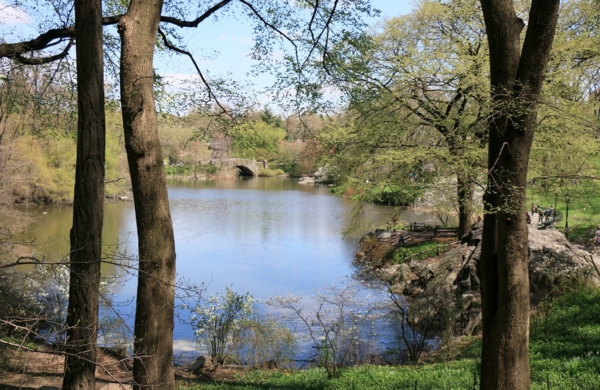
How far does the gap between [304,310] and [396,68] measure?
6622 mm

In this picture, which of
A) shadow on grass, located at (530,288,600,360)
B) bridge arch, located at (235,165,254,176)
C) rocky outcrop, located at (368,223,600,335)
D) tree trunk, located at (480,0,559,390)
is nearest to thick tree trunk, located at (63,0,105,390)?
tree trunk, located at (480,0,559,390)

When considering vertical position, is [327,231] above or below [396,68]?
below

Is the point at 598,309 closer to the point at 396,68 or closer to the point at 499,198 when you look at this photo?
the point at 499,198

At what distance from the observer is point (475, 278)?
34.6ft

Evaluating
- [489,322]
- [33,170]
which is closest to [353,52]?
[489,322]

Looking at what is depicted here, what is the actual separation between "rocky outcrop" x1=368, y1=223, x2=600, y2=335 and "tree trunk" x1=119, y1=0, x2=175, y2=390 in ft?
19.0

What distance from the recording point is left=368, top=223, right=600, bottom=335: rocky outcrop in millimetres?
8805

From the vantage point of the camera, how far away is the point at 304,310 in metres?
11.2

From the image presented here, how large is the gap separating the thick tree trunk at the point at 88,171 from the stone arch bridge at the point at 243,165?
4576cm

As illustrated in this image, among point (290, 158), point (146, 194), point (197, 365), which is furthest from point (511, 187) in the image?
point (290, 158)

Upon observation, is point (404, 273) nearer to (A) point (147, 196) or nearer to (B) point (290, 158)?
(A) point (147, 196)

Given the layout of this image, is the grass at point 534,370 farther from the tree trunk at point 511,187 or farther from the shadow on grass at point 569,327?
the tree trunk at point 511,187

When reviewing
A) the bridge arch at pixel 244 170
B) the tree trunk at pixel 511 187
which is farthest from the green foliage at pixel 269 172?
the tree trunk at pixel 511 187

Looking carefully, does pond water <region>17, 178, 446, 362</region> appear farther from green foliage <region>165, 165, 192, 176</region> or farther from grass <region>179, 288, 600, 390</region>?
green foliage <region>165, 165, 192, 176</region>
